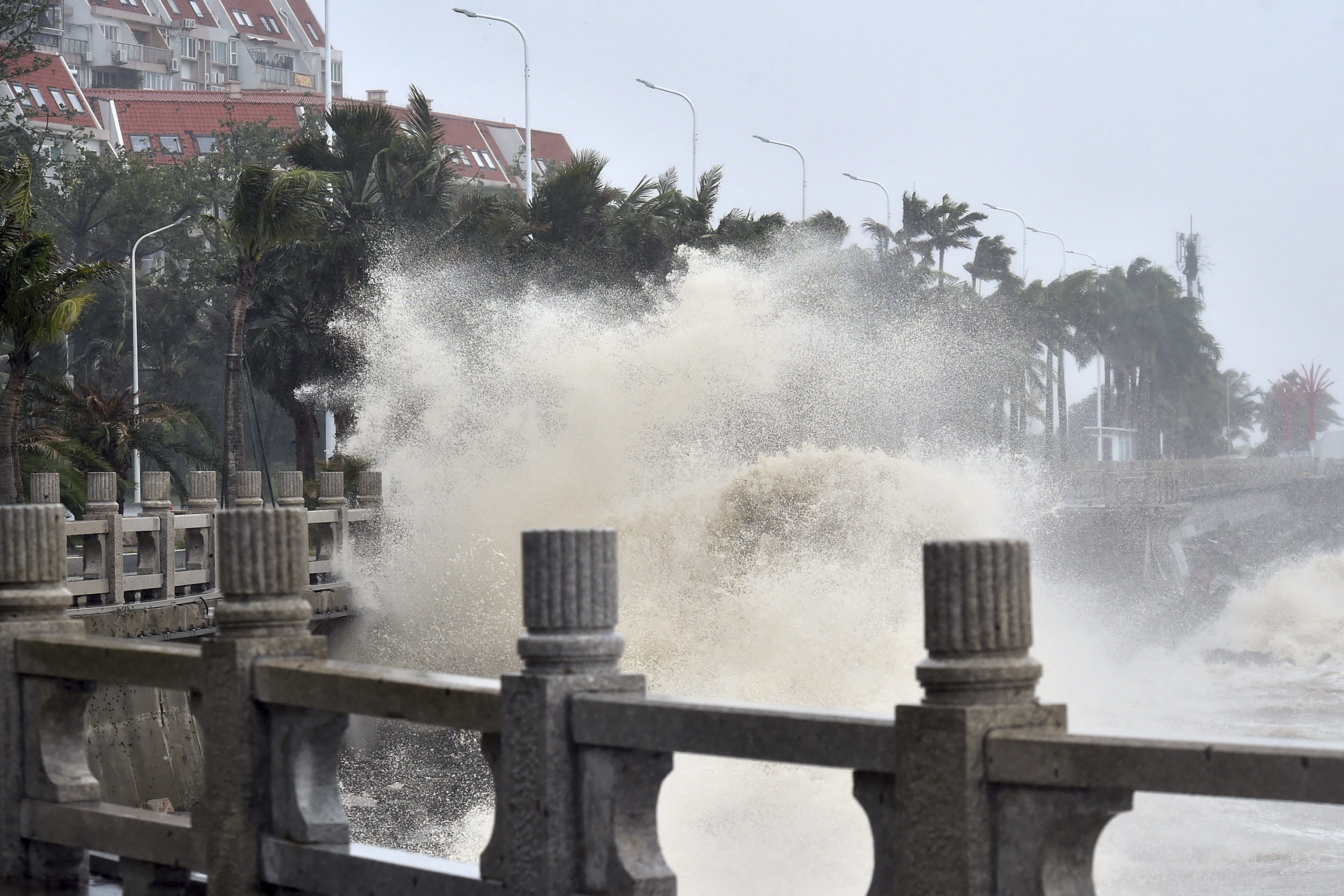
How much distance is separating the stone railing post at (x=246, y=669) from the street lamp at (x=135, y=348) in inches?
991

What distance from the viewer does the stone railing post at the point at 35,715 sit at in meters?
5.92

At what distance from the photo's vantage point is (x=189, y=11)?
105 meters

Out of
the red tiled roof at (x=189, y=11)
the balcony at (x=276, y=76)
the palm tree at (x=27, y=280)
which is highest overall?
the red tiled roof at (x=189, y=11)

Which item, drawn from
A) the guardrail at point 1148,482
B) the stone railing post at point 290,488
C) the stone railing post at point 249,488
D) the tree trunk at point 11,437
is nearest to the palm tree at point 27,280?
the tree trunk at point 11,437

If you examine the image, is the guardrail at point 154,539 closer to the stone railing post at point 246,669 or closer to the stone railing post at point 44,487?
the stone railing post at point 44,487

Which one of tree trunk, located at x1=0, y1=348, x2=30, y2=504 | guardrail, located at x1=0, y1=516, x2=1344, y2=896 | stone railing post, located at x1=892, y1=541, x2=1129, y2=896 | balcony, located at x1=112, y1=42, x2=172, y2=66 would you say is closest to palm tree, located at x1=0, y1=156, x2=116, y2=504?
tree trunk, located at x1=0, y1=348, x2=30, y2=504

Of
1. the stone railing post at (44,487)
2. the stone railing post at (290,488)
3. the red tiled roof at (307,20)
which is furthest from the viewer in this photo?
the red tiled roof at (307,20)

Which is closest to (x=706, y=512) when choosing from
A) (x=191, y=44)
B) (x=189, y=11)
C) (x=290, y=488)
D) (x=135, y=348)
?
(x=290, y=488)

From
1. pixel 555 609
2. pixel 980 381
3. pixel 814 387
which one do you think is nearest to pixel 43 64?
pixel 814 387

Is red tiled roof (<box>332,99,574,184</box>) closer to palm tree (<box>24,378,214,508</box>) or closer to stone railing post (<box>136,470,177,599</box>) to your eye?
palm tree (<box>24,378,214,508</box>)

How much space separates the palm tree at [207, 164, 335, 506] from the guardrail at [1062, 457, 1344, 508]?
32459mm

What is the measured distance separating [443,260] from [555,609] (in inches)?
1320

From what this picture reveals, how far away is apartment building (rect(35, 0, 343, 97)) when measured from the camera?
94.9 m

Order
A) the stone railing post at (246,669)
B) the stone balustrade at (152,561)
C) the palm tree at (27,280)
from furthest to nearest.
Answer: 1. the palm tree at (27,280)
2. the stone balustrade at (152,561)
3. the stone railing post at (246,669)
